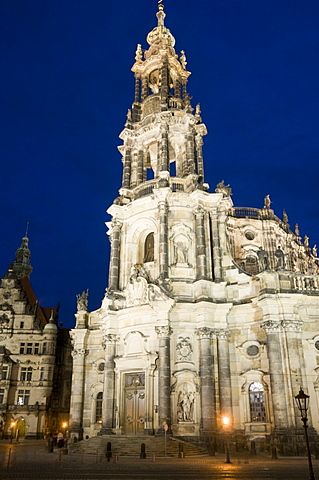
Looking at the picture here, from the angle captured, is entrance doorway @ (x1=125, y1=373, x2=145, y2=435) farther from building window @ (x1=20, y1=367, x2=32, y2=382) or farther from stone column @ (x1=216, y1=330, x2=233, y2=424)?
building window @ (x1=20, y1=367, x2=32, y2=382)

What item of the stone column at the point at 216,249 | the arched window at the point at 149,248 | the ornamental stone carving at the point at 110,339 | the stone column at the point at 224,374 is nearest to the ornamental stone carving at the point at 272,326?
A: the stone column at the point at 224,374

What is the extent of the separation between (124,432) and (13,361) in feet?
86.0

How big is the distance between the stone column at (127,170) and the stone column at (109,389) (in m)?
13.8

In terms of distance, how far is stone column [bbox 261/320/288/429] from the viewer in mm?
25516

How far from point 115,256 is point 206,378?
1228 cm

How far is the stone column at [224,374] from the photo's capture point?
28.0 m

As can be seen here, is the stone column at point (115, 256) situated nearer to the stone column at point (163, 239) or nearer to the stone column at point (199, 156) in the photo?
the stone column at point (163, 239)

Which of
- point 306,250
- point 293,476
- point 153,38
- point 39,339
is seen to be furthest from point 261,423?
point 153,38

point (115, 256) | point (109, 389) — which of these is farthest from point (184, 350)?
point (115, 256)

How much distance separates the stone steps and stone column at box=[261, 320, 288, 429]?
4946 mm

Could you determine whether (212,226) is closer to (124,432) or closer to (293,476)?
(124,432)

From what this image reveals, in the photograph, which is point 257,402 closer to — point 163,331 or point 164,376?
point 164,376

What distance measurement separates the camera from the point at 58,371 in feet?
180

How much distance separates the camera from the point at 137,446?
83.6ft
